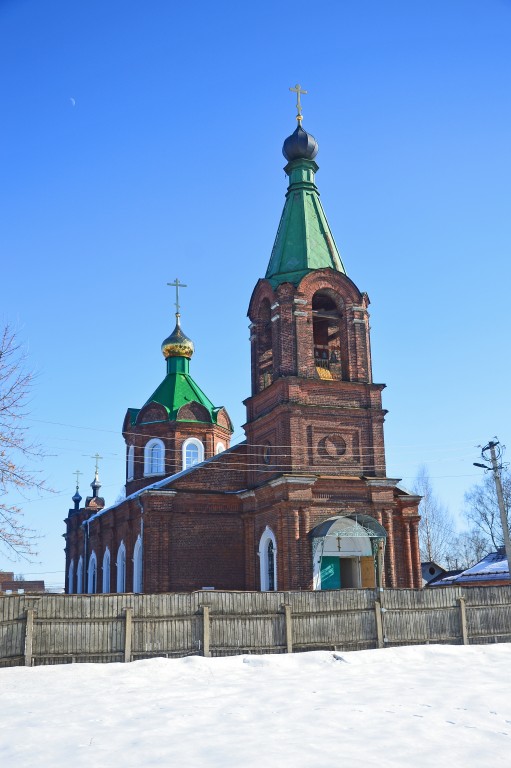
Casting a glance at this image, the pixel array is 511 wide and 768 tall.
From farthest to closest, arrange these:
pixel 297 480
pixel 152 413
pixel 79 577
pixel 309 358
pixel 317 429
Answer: pixel 79 577, pixel 152 413, pixel 309 358, pixel 317 429, pixel 297 480

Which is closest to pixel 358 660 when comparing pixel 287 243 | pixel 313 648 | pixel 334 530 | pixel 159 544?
pixel 313 648

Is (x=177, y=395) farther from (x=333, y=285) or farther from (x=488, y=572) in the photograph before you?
(x=488, y=572)

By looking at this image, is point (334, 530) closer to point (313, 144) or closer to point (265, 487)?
point (265, 487)

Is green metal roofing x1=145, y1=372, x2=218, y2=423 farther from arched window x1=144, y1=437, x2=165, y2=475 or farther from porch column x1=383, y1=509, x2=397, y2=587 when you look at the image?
porch column x1=383, y1=509, x2=397, y2=587

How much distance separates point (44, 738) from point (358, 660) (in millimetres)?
8311

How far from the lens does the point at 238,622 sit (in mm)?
16047

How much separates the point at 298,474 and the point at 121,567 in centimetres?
1189

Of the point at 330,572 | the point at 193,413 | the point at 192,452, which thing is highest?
the point at 193,413

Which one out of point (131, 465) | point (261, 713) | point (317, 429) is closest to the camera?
point (261, 713)

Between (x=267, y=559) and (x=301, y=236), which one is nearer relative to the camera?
(x=267, y=559)

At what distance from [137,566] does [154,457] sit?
6.81m

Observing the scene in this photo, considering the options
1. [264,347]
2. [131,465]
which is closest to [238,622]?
[264,347]

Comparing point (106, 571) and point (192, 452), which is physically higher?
point (192, 452)

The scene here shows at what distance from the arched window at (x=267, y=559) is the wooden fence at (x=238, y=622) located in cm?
714
